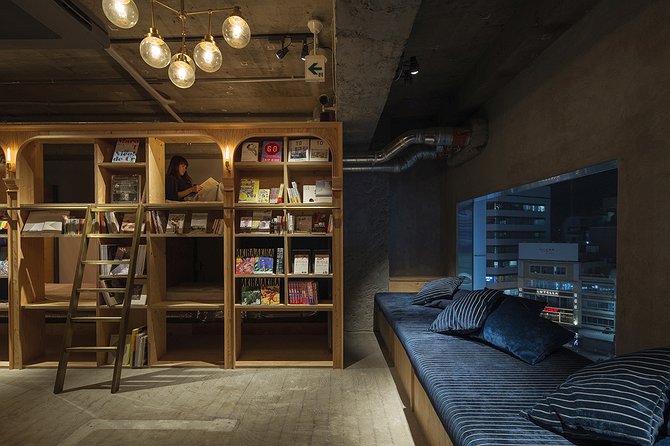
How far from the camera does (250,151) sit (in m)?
3.92

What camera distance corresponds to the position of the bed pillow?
14.6ft

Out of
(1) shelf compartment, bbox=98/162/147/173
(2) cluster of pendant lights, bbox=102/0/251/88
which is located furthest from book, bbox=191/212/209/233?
(2) cluster of pendant lights, bbox=102/0/251/88

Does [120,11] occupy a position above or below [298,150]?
above

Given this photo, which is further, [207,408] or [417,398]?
[207,408]

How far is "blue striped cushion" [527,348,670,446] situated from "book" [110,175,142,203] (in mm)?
4108

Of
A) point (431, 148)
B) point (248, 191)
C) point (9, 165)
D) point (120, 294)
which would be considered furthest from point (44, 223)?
point (431, 148)

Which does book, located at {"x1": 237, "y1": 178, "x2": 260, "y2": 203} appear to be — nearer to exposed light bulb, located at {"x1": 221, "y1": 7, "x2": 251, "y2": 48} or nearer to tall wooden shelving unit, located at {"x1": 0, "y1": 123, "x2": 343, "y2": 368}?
tall wooden shelving unit, located at {"x1": 0, "y1": 123, "x2": 343, "y2": 368}

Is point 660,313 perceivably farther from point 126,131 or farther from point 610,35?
point 126,131

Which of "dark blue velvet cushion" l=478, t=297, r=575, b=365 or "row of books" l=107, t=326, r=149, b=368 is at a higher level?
"dark blue velvet cushion" l=478, t=297, r=575, b=365

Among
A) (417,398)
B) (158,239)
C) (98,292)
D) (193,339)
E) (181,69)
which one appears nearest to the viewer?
(417,398)

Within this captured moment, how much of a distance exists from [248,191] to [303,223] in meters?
0.72

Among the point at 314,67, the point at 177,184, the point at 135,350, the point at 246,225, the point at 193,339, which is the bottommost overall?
the point at 193,339

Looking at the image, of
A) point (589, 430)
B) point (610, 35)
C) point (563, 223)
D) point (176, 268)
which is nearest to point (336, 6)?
point (610, 35)

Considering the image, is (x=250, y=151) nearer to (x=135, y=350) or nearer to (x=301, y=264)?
(x=301, y=264)
